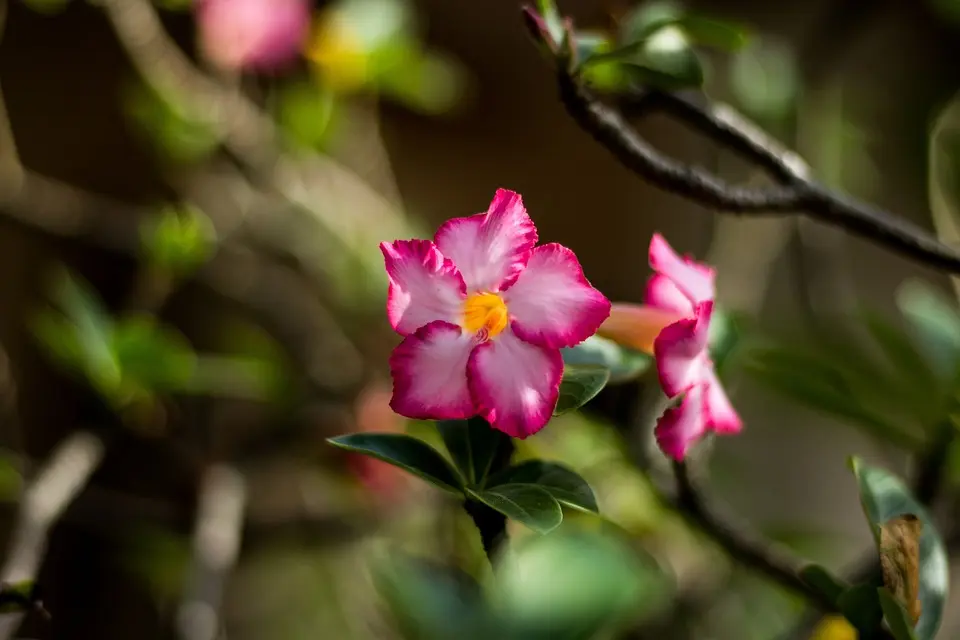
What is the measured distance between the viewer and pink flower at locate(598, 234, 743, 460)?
37 cm

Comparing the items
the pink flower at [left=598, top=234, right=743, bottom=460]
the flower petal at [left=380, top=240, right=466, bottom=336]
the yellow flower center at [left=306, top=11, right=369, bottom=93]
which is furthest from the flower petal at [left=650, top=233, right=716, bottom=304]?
the yellow flower center at [left=306, top=11, right=369, bottom=93]

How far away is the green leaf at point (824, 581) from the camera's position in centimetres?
41

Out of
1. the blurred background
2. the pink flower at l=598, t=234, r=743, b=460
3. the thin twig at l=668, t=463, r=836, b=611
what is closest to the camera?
the pink flower at l=598, t=234, r=743, b=460

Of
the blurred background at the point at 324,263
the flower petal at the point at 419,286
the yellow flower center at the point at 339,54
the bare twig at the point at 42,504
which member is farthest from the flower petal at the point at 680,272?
the yellow flower center at the point at 339,54

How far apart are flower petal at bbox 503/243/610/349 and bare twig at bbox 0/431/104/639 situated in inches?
15.1

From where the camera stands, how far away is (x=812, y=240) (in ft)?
3.43

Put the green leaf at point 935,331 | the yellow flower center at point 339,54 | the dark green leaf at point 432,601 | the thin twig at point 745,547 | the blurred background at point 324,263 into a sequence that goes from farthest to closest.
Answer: the yellow flower center at point 339,54 < the blurred background at point 324,263 < the green leaf at point 935,331 < the thin twig at point 745,547 < the dark green leaf at point 432,601

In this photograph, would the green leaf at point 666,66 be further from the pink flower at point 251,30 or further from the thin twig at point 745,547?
the pink flower at point 251,30

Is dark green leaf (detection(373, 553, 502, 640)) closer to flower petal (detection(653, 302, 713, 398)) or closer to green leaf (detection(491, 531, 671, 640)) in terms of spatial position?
green leaf (detection(491, 531, 671, 640))

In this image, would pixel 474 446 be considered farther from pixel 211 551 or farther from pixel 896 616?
pixel 211 551

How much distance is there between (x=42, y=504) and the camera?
0.63 m

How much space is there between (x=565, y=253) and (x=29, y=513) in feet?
1.72

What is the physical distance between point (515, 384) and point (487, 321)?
0.14ft

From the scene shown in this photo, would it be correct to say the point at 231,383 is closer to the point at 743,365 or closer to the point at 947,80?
the point at 743,365
